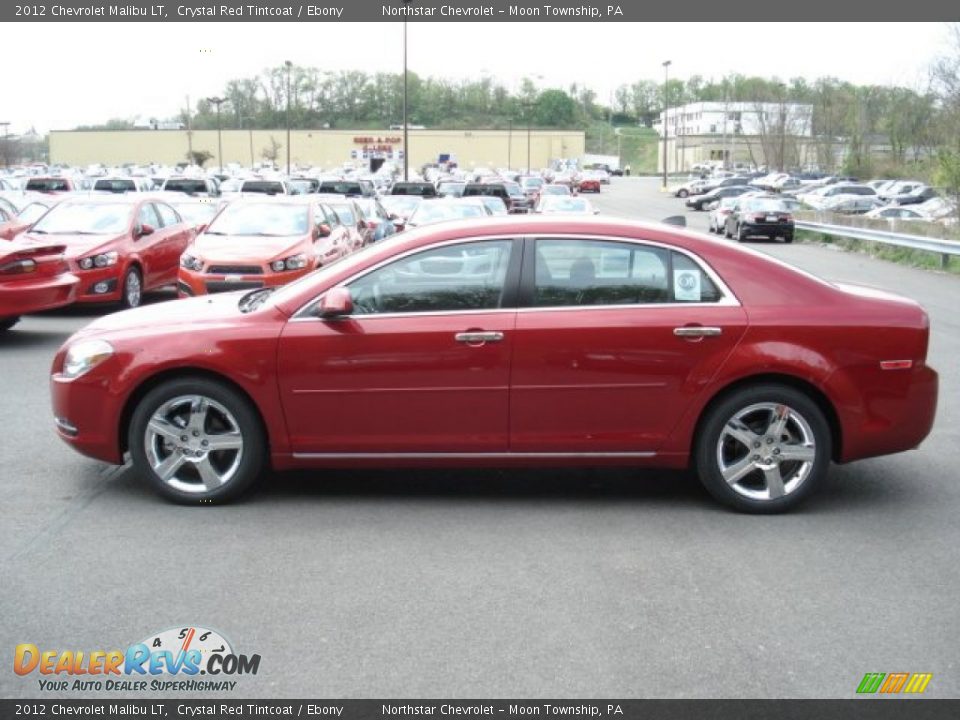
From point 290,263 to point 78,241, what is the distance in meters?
3.24

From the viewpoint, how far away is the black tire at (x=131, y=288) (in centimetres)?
1495

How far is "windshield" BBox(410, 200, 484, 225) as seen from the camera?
21.8 metres

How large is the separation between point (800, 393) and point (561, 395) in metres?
1.33

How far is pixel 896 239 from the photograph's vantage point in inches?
978

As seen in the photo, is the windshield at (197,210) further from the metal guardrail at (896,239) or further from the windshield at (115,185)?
the windshield at (115,185)

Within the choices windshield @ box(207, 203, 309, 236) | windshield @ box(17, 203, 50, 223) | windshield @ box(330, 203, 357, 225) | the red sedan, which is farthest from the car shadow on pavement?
windshield @ box(17, 203, 50, 223)

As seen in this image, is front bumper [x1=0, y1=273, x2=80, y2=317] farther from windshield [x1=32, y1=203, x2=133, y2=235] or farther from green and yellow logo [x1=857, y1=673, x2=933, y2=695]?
green and yellow logo [x1=857, y1=673, x2=933, y2=695]

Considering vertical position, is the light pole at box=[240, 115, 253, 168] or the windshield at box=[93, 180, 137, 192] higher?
the light pole at box=[240, 115, 253, 168]

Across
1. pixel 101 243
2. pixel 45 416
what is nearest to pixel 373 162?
pixel 101 243

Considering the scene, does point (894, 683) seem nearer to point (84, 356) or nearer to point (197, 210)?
point (84, 356)

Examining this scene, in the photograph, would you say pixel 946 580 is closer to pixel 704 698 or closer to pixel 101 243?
pixel 704 698

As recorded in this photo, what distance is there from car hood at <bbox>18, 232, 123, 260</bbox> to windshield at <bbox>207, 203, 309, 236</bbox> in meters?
1.41

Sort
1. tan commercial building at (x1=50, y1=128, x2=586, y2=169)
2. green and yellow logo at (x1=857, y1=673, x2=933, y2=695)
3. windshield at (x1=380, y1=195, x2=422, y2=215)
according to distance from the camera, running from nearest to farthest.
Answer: green and yellow logo at (x1=857, y1=673, x2=933, y2=695) → windshield at (x1=380, y1=195, x2=422, y2=215) → tan commercial building at (x1=50, y1=128, x2=586, y2=169)

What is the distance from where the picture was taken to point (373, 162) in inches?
2867
